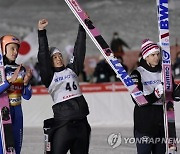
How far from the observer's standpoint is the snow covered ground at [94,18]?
17.9 metres

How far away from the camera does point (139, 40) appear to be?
1795cm

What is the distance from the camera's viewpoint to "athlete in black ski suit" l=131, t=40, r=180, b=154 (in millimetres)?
5582

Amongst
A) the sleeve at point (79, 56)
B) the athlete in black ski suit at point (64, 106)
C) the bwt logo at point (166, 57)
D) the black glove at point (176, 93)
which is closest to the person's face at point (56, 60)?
the athlete in black ski suit at point (64, 106)

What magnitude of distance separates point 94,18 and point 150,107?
13.5 m

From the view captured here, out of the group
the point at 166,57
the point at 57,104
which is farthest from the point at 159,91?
the point at 57,104

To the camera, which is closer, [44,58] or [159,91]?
[44,58]

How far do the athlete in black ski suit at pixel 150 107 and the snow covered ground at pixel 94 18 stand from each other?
38.1 ft

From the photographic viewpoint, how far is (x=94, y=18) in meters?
18.9

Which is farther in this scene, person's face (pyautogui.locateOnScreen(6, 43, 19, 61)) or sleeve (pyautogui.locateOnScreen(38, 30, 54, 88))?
person's face (pyautogui.locateOnScreen(6, 43, 19, 61))

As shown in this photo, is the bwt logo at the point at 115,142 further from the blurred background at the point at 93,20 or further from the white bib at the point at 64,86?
the blurred background at the point at 93,20

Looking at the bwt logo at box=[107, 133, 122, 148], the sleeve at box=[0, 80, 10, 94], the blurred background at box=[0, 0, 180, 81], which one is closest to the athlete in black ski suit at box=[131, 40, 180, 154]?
the sleeve at box=[0, 80, 10, 94]

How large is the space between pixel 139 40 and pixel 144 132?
12.5m

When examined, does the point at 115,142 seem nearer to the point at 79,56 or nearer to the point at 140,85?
the point at 140,85

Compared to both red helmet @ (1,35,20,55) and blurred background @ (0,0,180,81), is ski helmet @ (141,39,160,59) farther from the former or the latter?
blurred background @ (0,0,180,81)
